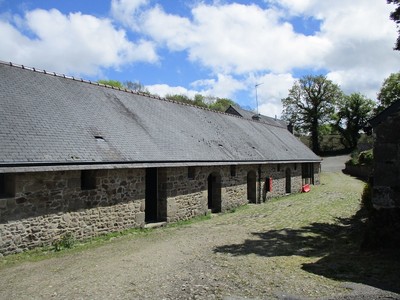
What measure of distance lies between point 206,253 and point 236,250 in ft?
2.62

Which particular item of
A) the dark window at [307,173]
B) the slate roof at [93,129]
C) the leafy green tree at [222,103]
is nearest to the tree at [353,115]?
the leafy green tree at [222,103]

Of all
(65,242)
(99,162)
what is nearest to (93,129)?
(99,162)

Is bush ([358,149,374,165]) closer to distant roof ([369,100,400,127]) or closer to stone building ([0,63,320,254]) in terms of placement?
stone building ([0,63,320,254])

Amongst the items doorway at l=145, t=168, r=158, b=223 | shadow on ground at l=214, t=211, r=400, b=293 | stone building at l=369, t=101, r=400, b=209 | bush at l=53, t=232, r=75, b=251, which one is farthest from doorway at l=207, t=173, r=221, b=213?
stone building at l=369, t=101, r=400, b=209

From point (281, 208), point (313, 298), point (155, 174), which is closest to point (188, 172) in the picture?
point (155, 174)

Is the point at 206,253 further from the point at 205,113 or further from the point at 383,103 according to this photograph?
the point at 383,103

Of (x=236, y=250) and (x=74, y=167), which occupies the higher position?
(x=74, y=167)

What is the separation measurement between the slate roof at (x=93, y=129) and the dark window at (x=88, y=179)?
1.87 feet

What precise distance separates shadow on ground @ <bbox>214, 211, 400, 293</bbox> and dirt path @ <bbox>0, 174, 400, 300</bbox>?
0.06ft

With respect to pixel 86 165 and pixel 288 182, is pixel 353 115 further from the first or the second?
pixel 86 165

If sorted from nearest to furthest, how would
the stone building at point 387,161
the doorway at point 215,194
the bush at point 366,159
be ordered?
1. the stone building at point 387,161
2. the doorway at point 215,194
3. the bush at point 366,159

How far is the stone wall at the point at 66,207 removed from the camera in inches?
324

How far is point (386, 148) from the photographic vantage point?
746cm

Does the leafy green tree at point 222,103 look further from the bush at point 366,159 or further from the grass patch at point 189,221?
the grass patch at point 189,221
